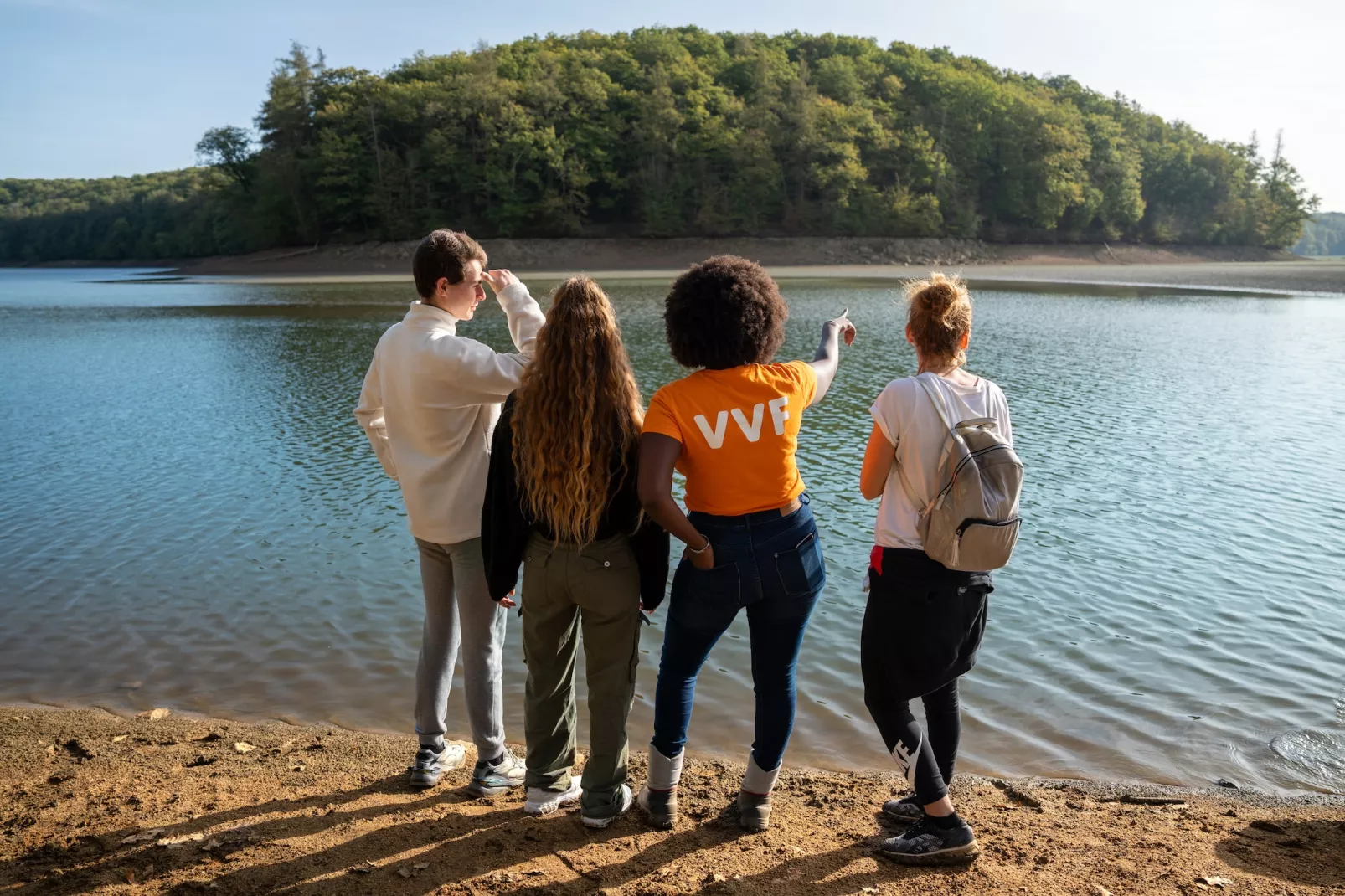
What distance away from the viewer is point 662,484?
110 inches

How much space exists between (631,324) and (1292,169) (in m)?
90.3

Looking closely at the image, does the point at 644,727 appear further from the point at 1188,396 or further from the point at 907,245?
the point at 907,245

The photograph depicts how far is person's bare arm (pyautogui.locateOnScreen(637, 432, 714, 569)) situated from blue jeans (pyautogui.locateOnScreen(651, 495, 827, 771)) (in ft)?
0.38

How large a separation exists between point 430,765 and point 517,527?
3.71 ft

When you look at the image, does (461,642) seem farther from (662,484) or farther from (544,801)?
(662,484)

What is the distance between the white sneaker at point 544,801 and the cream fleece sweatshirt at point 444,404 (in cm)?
90

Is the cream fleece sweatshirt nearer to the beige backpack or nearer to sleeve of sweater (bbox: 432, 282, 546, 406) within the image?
sleeve of sweater (bbox: 432, 282, 546, 406)

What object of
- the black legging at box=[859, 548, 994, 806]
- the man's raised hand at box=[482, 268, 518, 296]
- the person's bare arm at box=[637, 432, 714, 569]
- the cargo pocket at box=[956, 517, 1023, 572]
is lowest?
the black legging at box=[859, 548, 994, 806]

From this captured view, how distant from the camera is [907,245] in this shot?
215 feet

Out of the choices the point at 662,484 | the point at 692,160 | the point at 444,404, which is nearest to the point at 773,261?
the point at 692,160

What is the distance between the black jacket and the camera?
2977 mm

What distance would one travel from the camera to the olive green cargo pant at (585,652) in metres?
2.96

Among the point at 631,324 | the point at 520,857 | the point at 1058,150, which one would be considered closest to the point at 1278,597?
the point at 520,857

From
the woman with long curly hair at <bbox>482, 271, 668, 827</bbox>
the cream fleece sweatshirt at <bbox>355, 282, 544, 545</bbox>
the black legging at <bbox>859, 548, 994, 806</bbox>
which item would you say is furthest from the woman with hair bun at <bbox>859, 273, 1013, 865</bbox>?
the cream fleece sweatshirt at <bbox>355, 282, 544, 545</bbox>
